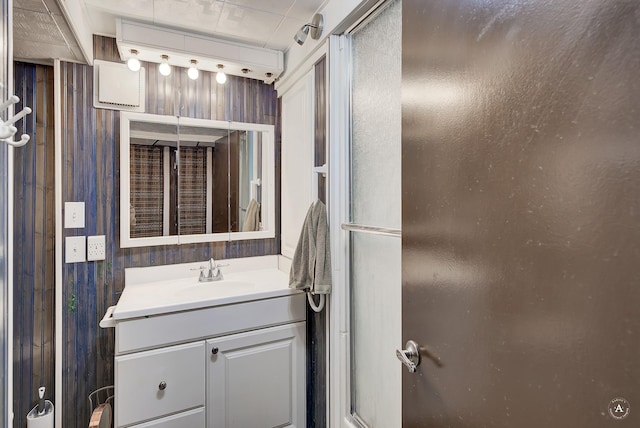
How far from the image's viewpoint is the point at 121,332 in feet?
4.71

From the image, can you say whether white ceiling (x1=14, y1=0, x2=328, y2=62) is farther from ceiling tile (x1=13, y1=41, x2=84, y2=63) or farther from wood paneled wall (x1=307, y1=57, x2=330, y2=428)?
wood paneled wall (x1=307, y1=57, x2=330, y2=428)

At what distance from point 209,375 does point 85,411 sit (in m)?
0.80

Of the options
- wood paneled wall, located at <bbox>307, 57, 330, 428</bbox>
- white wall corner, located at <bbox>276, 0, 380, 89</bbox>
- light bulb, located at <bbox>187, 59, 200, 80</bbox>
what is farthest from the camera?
light bulb, located at <bbox>187, 59, 200, 80</bbox>

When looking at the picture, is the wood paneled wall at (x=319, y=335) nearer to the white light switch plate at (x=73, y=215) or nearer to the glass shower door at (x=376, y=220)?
the glass shower door at (x=376, y=220)

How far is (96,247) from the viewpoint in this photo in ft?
5.88

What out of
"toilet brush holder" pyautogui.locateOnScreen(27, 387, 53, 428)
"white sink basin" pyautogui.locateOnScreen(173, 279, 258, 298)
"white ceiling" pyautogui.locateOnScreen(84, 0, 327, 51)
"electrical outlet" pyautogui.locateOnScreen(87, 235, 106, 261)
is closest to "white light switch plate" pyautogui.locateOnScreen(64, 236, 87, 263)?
"electrical outlet" pyautogui.locateOnScreen(87, 235, 106, 261)

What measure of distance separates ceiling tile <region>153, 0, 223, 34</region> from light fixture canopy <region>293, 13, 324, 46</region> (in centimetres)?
40

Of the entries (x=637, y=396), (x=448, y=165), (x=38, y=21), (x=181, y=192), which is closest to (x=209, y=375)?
(x=181, y=192)

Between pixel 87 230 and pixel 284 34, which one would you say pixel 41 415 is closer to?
pixel 87 230

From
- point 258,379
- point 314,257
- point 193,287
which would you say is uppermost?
point 314,257

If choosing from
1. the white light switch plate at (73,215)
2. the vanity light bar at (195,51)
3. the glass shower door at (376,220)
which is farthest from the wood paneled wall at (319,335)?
the white light switch plate at (73,215)

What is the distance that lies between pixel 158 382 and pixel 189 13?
70.2 inches

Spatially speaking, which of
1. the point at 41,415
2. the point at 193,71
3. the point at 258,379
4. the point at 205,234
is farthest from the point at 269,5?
the point at 41,415

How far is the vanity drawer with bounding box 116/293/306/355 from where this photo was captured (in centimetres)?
146
